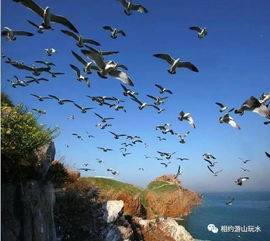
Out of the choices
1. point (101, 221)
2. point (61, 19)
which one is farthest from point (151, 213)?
point (61, 19)

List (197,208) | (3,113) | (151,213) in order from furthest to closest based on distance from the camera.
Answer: (197,208) → (151,213) → (3,113)

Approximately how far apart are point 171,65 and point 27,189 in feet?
23.8

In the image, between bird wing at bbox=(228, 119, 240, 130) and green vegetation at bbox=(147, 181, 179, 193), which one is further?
green vegetation at bbox=(147, 181, 179, 193)

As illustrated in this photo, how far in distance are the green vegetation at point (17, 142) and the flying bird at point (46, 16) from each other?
398 centimetres

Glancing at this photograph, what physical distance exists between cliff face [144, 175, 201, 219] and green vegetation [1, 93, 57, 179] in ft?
75.5

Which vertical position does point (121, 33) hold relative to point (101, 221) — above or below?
above

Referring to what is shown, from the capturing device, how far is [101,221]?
75.4 feet

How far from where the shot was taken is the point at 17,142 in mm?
13820

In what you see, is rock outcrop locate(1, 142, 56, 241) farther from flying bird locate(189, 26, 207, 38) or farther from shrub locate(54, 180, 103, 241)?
flying bird locate(189, 26, 207, 38)

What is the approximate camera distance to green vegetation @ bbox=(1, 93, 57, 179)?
1328 cm

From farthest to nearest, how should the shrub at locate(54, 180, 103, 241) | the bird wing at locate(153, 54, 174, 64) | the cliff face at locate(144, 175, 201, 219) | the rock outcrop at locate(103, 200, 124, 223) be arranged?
the cliff face at locate(144, 175, 201, 219)
the rock outcrop at locate(103, 200, 124, 223)
the shrub at locate(54, 180, 103, 241)
the bird wing at locate(153, 54, 174, 64)

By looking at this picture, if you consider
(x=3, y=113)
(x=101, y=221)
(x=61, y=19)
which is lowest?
(x=101, y=221)

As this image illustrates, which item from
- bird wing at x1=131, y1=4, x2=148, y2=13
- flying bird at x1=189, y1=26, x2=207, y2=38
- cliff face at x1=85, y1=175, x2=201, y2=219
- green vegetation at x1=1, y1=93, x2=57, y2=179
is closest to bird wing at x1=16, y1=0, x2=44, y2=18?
green vegetation at x1=1, y1=93, x2=57, y2=179

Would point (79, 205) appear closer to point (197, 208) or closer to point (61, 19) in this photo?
point (61, 19)
